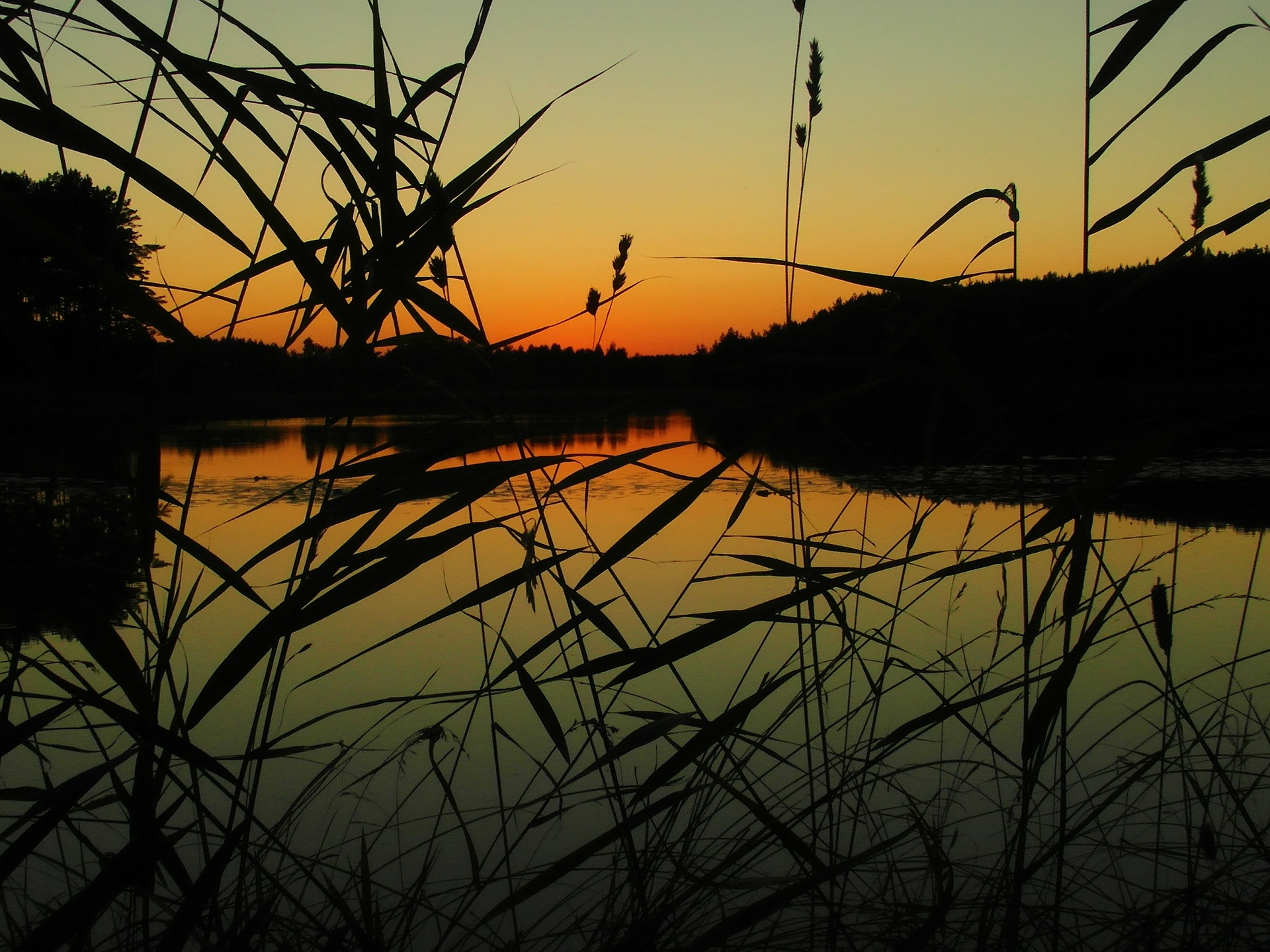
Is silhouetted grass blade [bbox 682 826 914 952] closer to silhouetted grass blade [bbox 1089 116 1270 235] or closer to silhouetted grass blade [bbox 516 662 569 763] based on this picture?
silhouetted grass blade [bbox 516 662 569 763]

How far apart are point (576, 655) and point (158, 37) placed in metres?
1.64

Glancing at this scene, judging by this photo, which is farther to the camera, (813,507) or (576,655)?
(813,507)

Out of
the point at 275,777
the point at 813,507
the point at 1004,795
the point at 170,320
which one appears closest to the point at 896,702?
the point at 1004,795

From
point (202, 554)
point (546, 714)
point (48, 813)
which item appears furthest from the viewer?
point (546, 714)

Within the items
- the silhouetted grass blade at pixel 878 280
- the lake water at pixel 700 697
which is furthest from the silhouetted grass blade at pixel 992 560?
the silhouetted grass blade at pixel 878 280

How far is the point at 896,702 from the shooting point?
75.4 inches

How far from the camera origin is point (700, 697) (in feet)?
6.49

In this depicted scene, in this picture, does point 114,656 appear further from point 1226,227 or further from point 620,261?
point 1226,227

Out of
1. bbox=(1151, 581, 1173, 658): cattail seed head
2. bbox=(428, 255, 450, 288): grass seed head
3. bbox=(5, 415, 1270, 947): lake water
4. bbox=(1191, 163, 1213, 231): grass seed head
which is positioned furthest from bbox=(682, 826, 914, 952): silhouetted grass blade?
bbox=(1191, 163, 1213, 231): grass seed head

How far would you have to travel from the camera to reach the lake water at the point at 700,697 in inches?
31.6

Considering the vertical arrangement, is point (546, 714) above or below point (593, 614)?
below

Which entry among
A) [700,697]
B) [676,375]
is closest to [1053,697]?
[676,375]

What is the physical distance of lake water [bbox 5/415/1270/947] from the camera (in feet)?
2.63

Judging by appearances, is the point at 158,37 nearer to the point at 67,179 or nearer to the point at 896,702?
the point at 67,179
